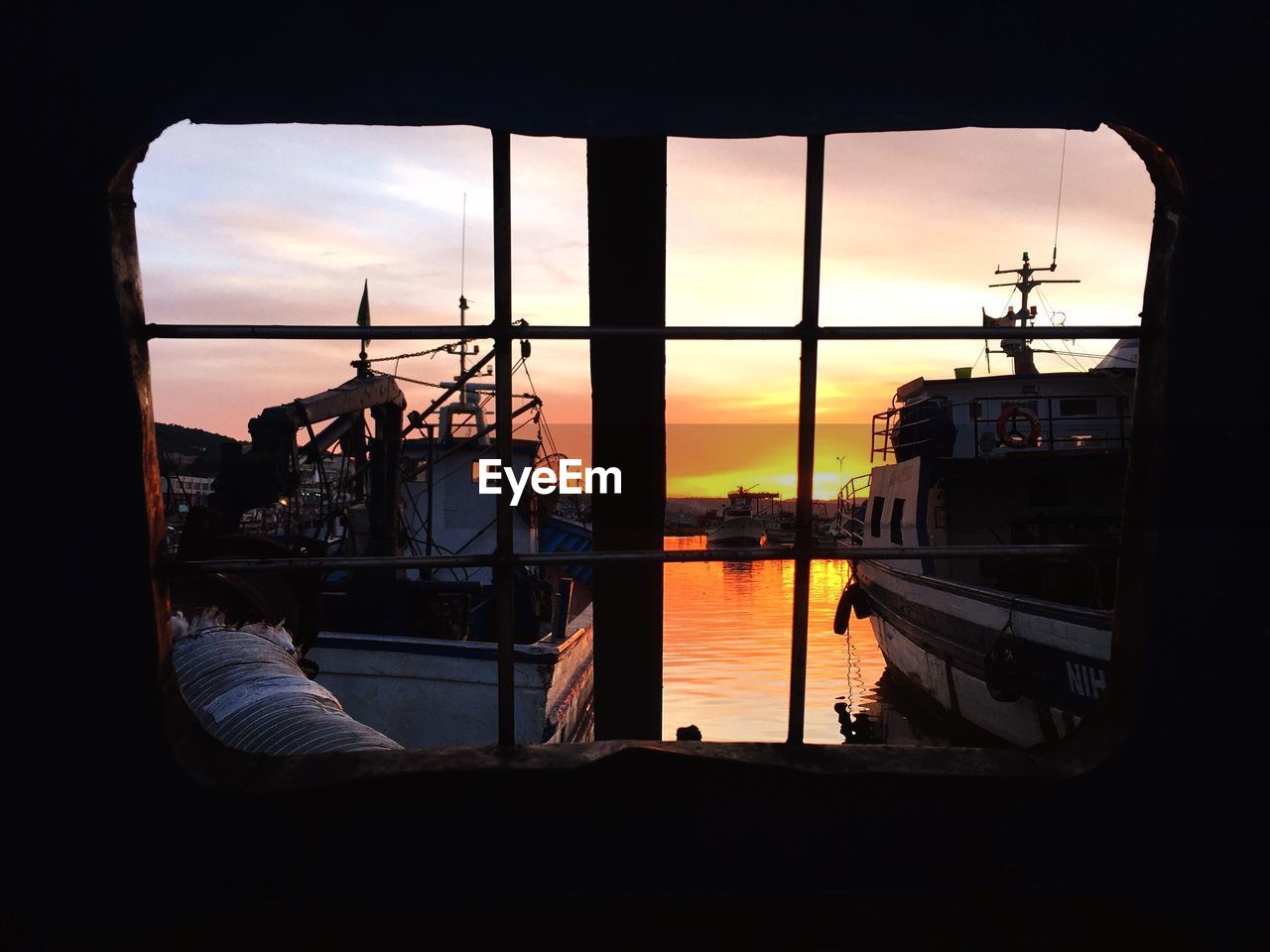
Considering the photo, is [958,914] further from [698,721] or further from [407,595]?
[698,721]

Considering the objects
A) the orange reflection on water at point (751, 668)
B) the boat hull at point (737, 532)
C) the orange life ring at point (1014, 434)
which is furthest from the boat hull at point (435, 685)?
the boat hull at point (737, 532)

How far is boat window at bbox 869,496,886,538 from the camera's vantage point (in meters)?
18.4

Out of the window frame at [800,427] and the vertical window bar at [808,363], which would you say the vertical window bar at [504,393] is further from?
the vertical window bar at [808,363]

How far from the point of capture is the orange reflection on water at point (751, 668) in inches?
694

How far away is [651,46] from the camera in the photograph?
1906mm

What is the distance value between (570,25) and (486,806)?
175 cm

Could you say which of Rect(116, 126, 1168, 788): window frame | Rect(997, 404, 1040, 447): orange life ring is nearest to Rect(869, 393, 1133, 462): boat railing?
Rect(997, 404, 1040, 447): orange life ring

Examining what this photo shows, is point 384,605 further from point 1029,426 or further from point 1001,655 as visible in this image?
point 1029,426

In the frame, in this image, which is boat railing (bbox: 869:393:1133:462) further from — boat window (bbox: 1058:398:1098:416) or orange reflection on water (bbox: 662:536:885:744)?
orange reflection on water (bbox: 662:536:885:744)

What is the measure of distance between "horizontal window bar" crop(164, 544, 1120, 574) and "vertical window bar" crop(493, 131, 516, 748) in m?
0.07

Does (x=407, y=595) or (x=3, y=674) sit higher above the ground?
(x=3, y=674)

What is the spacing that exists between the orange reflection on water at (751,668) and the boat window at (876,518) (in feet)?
5.86

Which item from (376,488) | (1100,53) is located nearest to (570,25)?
(1100,53)

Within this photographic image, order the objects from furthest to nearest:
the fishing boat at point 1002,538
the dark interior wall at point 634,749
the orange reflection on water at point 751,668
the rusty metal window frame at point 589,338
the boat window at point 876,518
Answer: the boat window at point 876,518, the orange reflection on water at point 751,668, the fishing boat at point 1002,538, the rusty metal window frame at point 589,338, the dark interior wall at point 634,749
